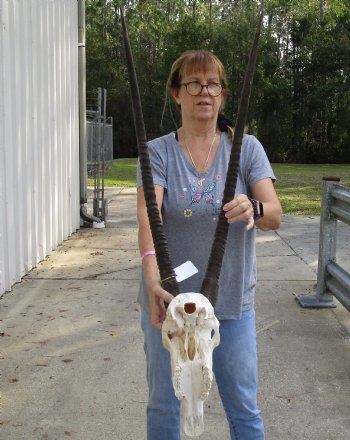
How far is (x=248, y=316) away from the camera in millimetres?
2539

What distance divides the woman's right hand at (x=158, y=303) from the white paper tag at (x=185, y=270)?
0.09m

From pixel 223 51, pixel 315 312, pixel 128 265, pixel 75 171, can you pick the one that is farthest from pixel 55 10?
pixel 223 51

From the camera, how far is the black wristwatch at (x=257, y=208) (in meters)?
2.31

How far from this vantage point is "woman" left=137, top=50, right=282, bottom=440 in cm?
243

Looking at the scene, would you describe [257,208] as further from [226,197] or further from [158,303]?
[158,303]

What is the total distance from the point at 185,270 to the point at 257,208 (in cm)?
37

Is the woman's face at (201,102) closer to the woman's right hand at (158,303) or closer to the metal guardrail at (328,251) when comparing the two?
the woman's right hand at (158,303)

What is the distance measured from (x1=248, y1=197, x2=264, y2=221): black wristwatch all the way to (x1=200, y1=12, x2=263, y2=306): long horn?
0.42 feet

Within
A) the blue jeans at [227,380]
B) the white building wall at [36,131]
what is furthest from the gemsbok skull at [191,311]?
the white building wall at [36,131]

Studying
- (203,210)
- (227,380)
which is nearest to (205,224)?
(203,210)

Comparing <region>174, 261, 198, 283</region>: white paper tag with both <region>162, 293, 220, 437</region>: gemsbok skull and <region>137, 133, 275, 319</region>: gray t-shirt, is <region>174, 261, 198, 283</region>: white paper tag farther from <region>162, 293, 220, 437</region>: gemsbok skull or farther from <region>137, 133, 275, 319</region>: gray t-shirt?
<region>162, 293, 220, 437</region>: gemsbok skull

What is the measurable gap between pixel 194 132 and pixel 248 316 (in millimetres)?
806

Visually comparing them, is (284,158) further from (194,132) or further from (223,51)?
(194,132)

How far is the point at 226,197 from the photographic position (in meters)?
2.21
